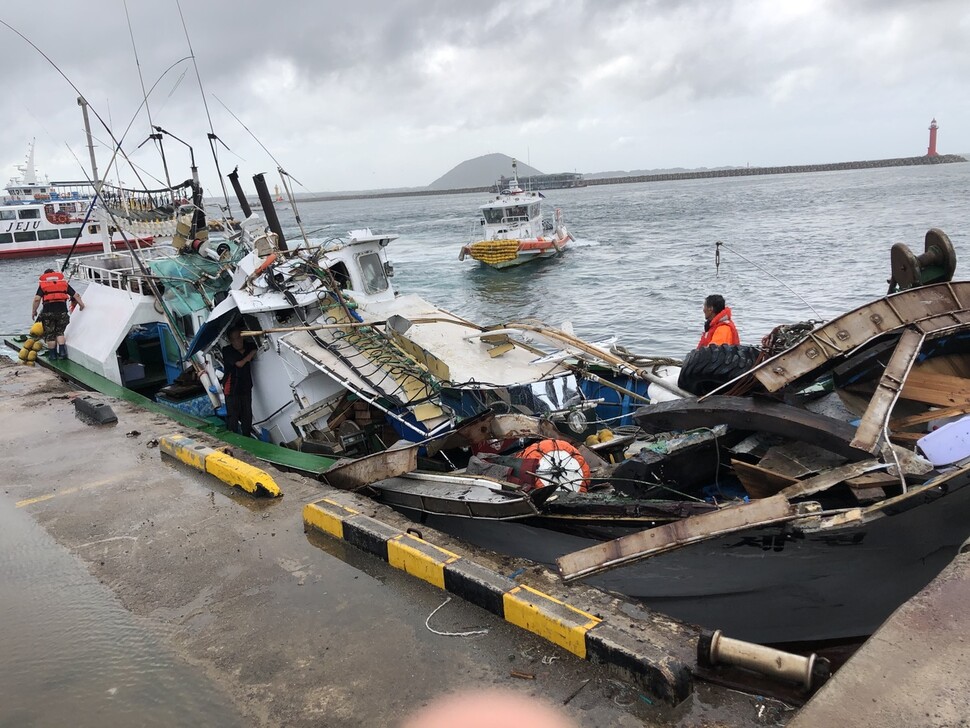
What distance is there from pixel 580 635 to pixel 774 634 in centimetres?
149

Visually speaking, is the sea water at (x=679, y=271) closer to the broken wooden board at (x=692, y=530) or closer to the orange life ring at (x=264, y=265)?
the orange life ring at (x=264, y=265)

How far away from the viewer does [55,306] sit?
12.0m

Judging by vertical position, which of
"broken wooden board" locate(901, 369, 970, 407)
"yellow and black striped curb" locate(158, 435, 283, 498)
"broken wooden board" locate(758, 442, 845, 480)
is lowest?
"yellow and black striped curb" locate(158, 435, 283, 498)

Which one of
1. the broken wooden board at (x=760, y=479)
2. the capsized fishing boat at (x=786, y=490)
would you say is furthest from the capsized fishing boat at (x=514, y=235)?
the broken wooden board at (x=760, y=479)

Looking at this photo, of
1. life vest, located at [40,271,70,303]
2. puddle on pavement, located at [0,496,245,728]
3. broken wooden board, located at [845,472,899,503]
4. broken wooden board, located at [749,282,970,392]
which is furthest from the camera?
life vest, located at [40,271,70,303]

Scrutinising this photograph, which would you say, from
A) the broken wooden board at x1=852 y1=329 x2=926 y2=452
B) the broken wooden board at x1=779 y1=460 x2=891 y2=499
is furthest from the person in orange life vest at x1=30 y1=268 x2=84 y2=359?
the broken wooden board at x1=852 y1=329 x2=926 y2=452

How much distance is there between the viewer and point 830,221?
43875 mm

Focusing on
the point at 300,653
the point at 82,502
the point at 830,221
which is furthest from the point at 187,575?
the point at 830,221

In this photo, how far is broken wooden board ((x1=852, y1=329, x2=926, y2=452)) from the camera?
13.4 ft

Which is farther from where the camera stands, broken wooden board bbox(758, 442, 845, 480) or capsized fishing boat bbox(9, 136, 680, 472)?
capsized fishing boat bbox(9, 136, 680, 472)

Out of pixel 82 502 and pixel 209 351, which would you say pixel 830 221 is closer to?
pixel 209 351

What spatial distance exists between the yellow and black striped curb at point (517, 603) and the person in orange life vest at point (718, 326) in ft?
12.2

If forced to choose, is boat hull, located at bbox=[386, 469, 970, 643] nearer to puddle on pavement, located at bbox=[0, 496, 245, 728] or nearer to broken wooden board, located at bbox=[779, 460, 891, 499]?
broken wooden board, located at bbox=[779, 460, 891, 499]

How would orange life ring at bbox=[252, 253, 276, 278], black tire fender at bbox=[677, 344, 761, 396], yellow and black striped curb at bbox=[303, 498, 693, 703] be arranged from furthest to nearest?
orange life ring at bbox=[252, 253, 276, 278]
black tire fender at bbox=[677, 344, 761, 396]
yellow and black striped curb at bbox=[303, 498, 693, 703]
